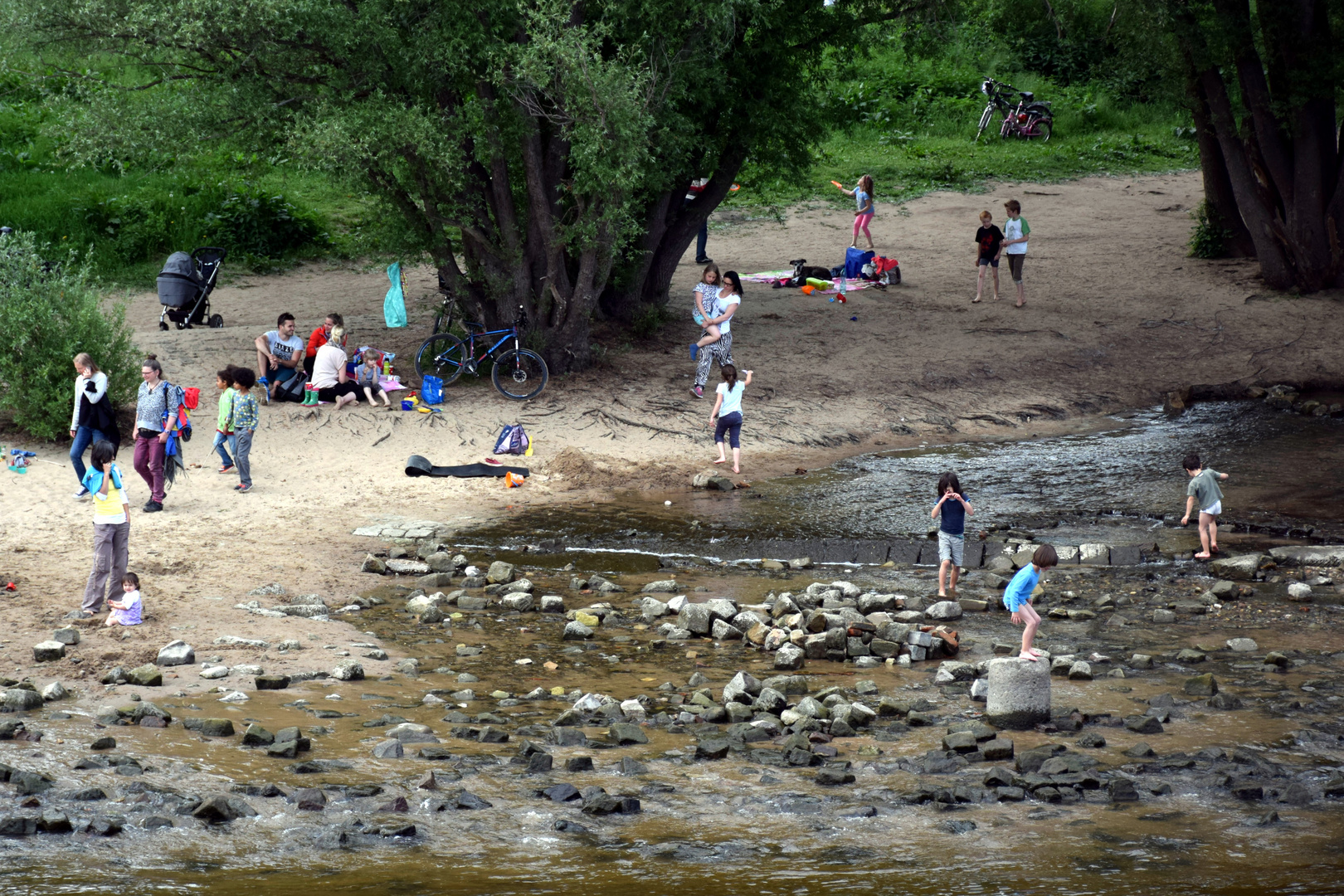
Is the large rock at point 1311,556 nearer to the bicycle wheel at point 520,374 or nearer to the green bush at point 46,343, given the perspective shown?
the bicycle wheel at point 520,374

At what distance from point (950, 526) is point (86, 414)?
9485 millimetres

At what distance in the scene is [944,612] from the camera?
434 inches

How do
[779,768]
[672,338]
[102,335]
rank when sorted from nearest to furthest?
1. [779,768]
2. [102,335]
3. [672,338]

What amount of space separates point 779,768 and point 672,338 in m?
13.7

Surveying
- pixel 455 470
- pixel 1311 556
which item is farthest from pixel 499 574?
pixel 1311 556

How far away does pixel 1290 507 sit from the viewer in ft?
47.3

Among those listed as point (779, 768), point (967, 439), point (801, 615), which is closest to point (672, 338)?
point (967, 439)

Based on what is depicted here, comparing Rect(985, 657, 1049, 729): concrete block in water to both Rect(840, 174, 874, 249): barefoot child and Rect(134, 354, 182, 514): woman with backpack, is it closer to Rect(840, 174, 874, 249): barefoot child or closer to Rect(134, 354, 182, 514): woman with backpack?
Rect(134, 354, 182, 514): woman with backpack

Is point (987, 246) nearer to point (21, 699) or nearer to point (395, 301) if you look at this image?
point (395, 301)

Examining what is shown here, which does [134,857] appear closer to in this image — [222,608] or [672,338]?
[222,608]

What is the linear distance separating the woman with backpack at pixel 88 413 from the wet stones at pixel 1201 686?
10.9 metres

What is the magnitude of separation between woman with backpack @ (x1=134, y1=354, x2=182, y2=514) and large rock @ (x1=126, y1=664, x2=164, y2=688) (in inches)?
194

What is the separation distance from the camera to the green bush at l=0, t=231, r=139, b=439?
50.2ft

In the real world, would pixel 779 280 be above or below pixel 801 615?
above
